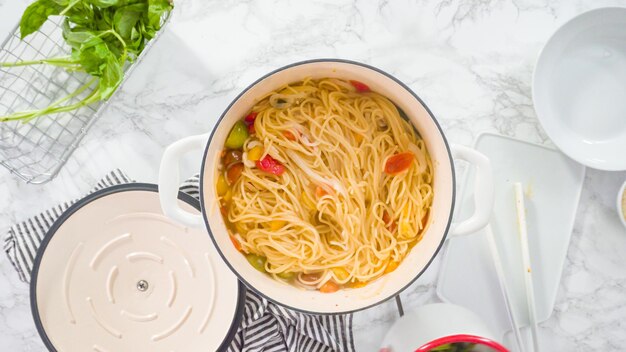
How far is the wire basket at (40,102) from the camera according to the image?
153 cm

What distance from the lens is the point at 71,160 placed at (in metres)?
1.58

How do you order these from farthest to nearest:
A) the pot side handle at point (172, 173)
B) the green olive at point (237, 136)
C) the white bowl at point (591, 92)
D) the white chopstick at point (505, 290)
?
the white bowl at point (591, 92), the white chopstick at point (505, 290), the green olive at point (237, 136), the pot side handle at point (172, 173)

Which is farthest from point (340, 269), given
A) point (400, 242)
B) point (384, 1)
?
point (384, 1)

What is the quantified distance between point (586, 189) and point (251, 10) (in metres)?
1.07

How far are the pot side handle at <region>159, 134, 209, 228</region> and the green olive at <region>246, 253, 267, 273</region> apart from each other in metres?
0.21

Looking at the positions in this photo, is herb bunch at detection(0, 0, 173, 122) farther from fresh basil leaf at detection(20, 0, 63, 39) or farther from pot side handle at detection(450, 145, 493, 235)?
pot side handle at detection(450, 145, 493, 235)

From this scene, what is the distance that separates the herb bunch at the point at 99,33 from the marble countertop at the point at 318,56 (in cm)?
16

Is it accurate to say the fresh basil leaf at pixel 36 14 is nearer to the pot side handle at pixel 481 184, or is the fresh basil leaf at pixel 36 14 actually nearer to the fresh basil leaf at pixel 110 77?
the fresh basil leaf at pixel 110 77

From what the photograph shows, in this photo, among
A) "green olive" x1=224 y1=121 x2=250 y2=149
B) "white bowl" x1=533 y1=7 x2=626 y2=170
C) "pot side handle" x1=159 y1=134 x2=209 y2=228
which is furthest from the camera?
"white bowl" x1=533 y1=7 x2=626 y2=170

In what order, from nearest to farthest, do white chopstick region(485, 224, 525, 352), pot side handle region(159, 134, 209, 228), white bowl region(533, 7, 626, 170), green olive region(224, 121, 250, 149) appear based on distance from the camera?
pot side handle region(159, 134, 209, 228) → green olive region(224, 121, 250, 149) → white chopstick region(485, 224, 525, 352) → white bowl region(533, 7, 626, 170)

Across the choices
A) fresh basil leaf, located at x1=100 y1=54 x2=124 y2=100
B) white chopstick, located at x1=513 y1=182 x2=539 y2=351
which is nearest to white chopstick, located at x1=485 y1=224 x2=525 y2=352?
white chopstick, located at x1=513 y1=182 x2=539 y2=351

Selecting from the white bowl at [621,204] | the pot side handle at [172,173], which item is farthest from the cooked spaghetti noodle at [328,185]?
the white bowl at [621,204]

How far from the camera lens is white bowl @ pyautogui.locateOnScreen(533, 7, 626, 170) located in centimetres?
156

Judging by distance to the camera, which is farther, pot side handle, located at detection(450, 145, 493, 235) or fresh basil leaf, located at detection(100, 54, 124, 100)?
fresh basil leaf, located at detection(100, 54, 124, 100)
